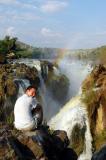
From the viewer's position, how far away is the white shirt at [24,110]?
1128 cm

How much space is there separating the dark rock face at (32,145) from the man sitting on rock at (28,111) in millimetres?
178

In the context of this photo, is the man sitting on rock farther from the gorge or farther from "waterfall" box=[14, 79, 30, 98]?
"waterfall" box=[14, 79, 30, 98]

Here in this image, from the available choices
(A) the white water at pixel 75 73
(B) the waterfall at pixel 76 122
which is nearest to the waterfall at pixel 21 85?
(B) the waterfall at pixel 76 122

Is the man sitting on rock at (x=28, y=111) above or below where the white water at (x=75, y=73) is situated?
above

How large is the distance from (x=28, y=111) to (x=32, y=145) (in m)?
0.96

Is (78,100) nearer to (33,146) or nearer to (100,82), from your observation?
(100,82)

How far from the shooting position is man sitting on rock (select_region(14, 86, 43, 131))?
11250 millimetres

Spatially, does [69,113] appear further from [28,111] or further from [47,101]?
[28,111]

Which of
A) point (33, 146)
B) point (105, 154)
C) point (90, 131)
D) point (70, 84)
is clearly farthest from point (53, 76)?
point (33, 146)

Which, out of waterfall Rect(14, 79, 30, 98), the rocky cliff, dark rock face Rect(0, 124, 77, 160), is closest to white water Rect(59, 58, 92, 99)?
waterfall Rect(14, 79, 30, 98)

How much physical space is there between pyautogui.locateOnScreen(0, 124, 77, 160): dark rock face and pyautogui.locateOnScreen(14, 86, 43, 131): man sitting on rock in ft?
0.58

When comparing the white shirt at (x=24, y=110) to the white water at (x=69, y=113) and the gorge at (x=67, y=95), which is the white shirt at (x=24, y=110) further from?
the white water at (x=69, y=113)

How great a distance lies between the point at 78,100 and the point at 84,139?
306 cm

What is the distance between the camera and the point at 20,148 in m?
10.6
